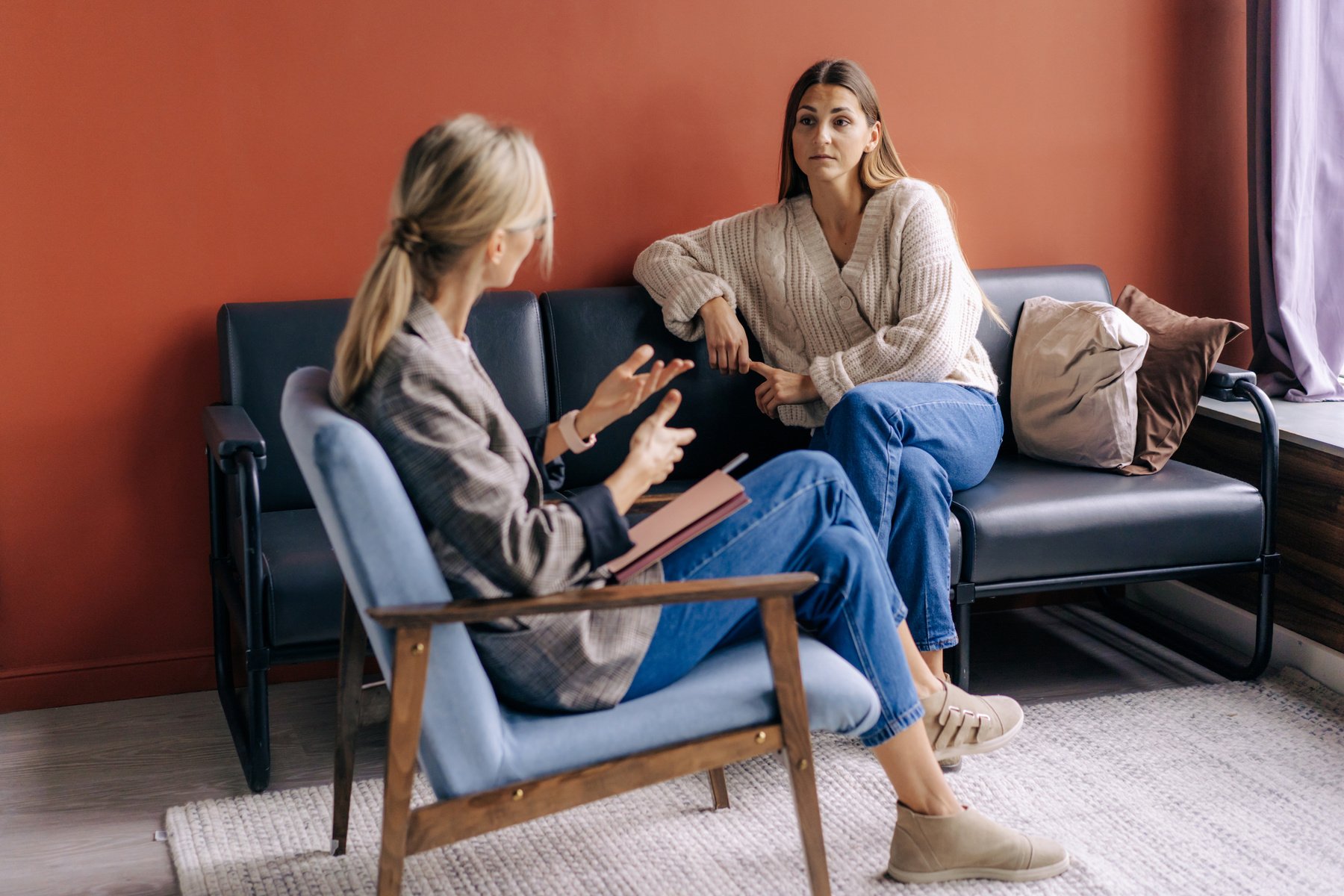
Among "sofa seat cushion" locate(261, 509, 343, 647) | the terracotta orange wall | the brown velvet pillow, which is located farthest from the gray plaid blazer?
the brown velvet pillow

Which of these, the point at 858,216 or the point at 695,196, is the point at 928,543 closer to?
the point at 858,216

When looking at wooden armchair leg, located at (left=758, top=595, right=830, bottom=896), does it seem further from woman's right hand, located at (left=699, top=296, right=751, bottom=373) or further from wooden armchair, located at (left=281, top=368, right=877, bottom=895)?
woman's right hand, located at (left=699, top=296, right=751, bottom=373)

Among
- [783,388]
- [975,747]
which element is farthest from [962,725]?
[783,388]

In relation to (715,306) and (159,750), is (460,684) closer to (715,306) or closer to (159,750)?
(159,750)

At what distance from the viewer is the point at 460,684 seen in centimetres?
145

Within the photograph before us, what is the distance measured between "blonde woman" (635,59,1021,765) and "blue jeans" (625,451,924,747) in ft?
1.53

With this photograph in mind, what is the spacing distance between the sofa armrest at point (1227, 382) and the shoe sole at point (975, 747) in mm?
957

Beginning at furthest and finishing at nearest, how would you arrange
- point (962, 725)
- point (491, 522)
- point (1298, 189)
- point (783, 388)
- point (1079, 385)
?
point (1298, 189) < point (1079, 385) < point (783, 388) < point (962, 725) < point (491, 522)

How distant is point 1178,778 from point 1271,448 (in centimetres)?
74

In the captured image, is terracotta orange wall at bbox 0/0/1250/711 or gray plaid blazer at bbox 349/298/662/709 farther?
terracotta orange wall at bbox 0/0/1250/711

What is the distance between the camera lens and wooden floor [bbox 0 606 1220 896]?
1.96 metres

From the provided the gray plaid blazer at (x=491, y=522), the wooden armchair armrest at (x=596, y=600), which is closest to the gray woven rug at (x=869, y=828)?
the gray plaid blazer at (x=491, y=522)

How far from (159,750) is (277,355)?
795mm

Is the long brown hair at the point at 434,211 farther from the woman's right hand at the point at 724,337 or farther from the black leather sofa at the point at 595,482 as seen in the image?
the woman's right hand at the point at 724,337
